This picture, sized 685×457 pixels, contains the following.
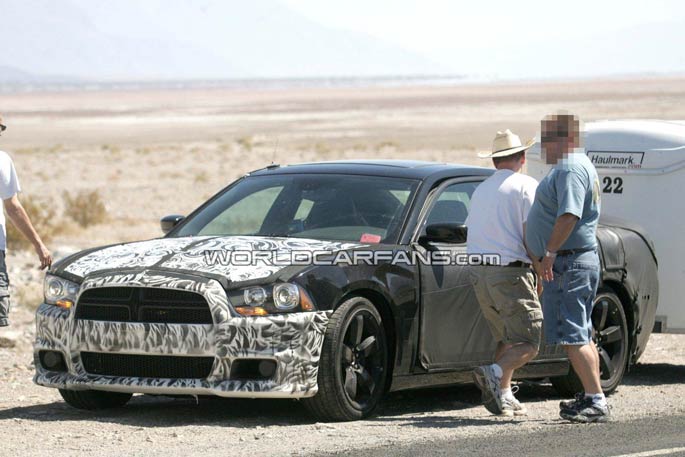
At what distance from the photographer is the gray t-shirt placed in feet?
24.6

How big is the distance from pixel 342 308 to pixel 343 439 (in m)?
0.79

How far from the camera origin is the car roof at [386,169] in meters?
8.76

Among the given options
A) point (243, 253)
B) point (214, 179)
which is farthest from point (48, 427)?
point (214, 179)

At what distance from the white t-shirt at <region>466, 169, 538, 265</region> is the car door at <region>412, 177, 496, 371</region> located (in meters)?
0.41

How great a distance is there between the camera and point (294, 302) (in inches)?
289

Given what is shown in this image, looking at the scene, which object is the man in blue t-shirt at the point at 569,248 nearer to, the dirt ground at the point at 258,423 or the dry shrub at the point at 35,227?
the dirt ground at the point at 258,423

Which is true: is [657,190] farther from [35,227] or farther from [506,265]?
[35,227]

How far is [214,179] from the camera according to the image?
35.7 meters

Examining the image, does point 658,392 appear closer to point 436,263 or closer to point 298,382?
point 436,263

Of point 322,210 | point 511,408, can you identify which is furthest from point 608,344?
point 322,210

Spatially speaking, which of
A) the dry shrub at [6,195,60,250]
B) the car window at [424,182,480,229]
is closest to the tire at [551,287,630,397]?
the car window at [424,182,480,229]

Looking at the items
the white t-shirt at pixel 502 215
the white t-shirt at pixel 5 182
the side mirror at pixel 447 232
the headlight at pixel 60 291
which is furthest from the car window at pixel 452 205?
the white t-shirt at pixel 5 182

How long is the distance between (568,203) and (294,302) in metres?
1.61

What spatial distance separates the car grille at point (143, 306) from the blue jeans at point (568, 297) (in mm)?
1945
